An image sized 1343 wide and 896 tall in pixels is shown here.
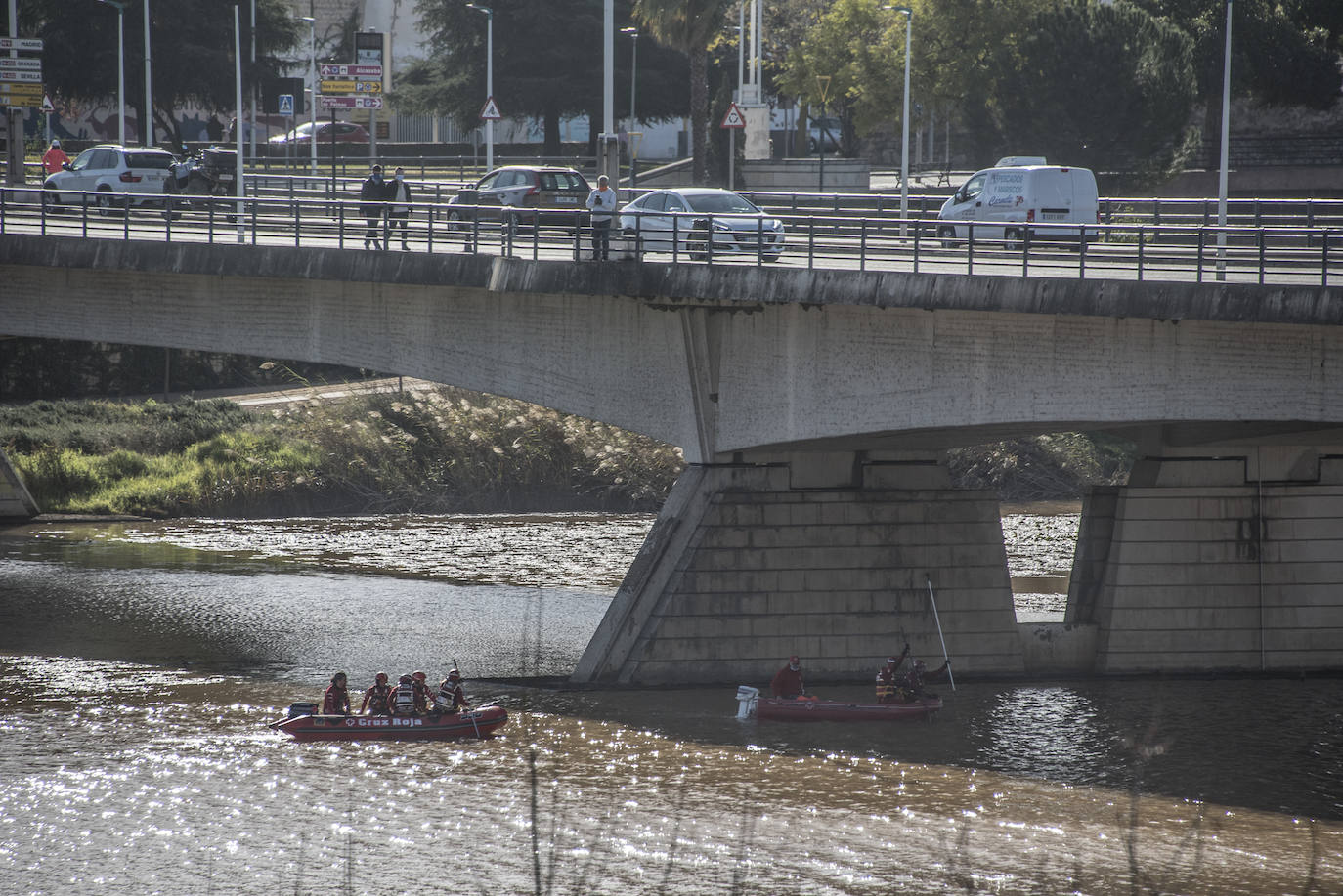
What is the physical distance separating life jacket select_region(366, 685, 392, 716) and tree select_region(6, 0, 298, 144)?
144 ft

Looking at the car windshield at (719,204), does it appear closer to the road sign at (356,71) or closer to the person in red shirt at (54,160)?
the road sign at (356,71)

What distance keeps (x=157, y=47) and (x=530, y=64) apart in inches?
597

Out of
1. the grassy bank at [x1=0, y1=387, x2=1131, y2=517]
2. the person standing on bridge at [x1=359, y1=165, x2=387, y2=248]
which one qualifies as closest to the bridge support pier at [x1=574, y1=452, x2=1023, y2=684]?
the person standing on bridge at [x1=359, y1=165, x2=387, y2=248]

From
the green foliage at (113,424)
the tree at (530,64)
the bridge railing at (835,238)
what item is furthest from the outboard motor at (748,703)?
the tree at (530,64)

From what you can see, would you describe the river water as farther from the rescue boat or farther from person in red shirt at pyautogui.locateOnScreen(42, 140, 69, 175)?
person in red shirt at pyautogui.locateOnScreen(42, 140, 69, 175)

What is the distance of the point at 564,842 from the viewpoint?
17625 millimetres

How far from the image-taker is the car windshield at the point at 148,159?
39094 mm

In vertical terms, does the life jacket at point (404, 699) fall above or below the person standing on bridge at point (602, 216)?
below

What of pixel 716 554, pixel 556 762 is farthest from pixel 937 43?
pixel 556 762

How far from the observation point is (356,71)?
41.2 m

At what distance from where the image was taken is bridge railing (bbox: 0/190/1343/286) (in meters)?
21.0

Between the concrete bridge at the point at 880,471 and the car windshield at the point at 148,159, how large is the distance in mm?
15659

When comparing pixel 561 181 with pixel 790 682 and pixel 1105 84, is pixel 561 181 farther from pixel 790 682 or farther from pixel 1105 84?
pixel 1105 84

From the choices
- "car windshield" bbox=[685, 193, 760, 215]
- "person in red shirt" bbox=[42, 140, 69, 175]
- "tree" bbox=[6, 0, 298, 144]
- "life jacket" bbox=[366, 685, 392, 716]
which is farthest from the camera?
"tree" bbox=[6, 0, 298, 144]
